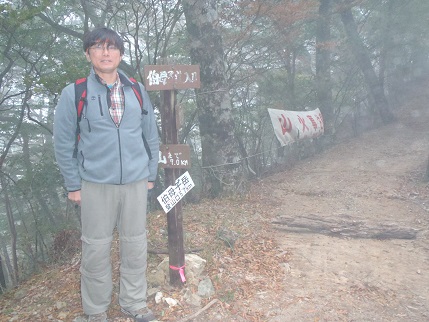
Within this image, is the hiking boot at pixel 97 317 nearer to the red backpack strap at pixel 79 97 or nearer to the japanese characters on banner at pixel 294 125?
the red backpack strap at pixel 79 97

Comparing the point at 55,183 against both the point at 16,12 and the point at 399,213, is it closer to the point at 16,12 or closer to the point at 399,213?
the point at 16,12

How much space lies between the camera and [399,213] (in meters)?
6.48

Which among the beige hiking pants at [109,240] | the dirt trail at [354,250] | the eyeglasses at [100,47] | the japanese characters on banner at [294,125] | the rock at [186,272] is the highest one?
the eyeglasses at [100,47]

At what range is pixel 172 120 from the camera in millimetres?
3305

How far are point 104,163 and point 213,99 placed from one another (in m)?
4.68

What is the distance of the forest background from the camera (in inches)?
279

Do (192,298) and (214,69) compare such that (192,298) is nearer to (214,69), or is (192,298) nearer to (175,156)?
(175,156)

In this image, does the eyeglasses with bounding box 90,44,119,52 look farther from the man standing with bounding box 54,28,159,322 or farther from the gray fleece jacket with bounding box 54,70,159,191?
the gray fleece jacket with bounding box 54,70,159,191

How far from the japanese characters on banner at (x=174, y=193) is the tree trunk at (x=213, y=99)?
11.9 ft

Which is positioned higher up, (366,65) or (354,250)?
(366,65)

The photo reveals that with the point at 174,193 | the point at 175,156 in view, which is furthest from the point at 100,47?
the point at 174,193

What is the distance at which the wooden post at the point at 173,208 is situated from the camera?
329 centimetres

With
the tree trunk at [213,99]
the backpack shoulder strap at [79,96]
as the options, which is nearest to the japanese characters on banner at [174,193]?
the backpack shoulder strap at [79,96]

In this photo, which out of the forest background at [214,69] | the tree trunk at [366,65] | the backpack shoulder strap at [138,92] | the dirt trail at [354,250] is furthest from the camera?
the tree trunk at [366,65]
